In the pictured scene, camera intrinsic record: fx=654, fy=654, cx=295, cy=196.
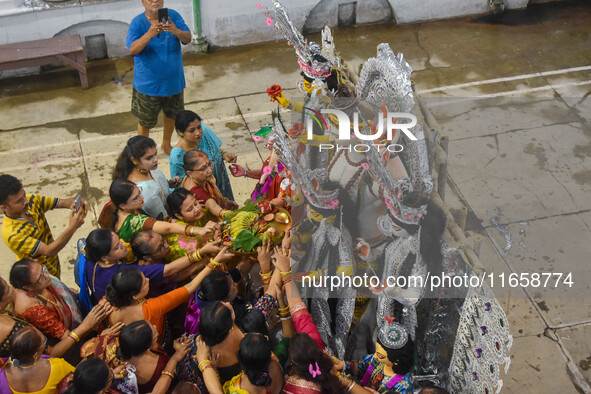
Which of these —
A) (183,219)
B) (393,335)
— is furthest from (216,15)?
(393,335)

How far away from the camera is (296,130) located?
13.8 ft

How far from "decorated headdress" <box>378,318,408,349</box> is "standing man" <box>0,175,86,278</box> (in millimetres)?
2175

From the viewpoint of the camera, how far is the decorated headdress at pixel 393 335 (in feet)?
11.3

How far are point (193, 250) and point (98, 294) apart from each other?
0.62m

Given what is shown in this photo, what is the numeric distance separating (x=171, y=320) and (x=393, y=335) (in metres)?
→ 1.43

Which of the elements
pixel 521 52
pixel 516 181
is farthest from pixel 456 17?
pixel 516 181

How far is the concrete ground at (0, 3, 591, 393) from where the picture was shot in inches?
209

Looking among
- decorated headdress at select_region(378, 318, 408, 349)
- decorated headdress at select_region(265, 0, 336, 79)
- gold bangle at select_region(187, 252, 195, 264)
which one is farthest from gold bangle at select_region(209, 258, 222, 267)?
Result: decorated headdress at select_region(265, 0, 336, 79)

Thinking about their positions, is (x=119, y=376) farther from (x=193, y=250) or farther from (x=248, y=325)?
(x=193, y=250)

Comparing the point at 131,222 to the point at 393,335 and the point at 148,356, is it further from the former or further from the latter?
the point at 393,335

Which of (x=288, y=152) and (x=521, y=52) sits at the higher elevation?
(x=288, y=152)

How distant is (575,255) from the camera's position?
5.68 metres

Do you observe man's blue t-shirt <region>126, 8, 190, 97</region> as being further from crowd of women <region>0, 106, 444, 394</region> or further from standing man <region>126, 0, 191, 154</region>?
crowd of women <region>0, 106, 444, 394</region>

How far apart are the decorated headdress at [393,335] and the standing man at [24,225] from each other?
2175mm
